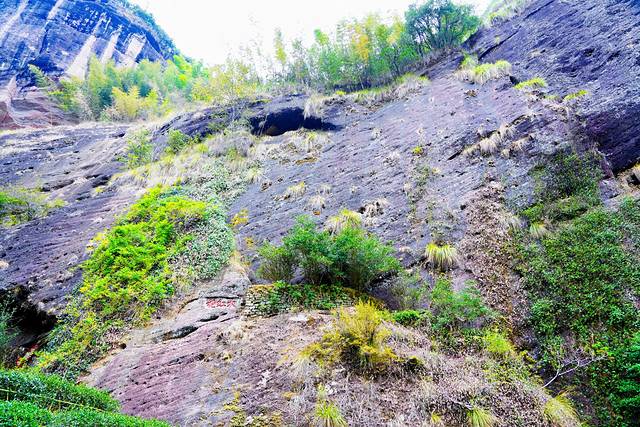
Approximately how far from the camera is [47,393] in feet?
16.2

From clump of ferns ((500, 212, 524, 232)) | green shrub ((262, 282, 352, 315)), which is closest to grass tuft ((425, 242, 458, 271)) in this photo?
clump of ferns ((500, 212, 524, 232))

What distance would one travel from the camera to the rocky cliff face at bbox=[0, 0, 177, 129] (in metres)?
29.8

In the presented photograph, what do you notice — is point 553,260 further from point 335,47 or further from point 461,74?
point 335,47

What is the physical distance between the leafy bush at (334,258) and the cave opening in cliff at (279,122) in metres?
9.72

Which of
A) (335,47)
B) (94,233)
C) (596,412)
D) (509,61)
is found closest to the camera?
(596,412)

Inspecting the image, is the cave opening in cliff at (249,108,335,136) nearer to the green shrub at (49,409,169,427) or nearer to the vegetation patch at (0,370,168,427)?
the vegetation patch at (0,370,168,427)

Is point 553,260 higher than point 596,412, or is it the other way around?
point 553,260

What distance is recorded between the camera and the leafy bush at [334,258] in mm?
7965

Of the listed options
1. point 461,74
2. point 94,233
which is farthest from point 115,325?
point 461,74

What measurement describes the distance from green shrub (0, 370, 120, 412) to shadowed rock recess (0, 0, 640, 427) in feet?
3.04

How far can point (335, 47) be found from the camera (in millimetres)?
20328

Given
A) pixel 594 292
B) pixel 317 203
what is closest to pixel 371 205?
pixel 317 203

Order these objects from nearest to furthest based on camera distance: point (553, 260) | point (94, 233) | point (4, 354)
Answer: point (553, 260) → point (4, 354) → point (94, 233)

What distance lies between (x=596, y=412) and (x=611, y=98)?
26.9ft
